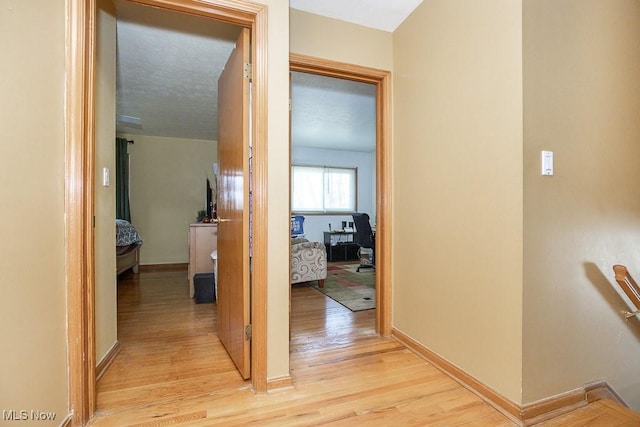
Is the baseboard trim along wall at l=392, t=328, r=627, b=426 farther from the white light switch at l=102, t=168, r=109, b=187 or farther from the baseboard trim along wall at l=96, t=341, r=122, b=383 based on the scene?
the white light switch at l=102, t=168, r=109, b=187

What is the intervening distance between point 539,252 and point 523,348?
1.54 ft

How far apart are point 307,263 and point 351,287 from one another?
0.71m

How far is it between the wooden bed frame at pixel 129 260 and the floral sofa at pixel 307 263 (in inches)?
90.8

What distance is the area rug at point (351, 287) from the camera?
347 centimetres

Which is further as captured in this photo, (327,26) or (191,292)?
(191,292)

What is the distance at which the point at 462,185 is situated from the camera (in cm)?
183

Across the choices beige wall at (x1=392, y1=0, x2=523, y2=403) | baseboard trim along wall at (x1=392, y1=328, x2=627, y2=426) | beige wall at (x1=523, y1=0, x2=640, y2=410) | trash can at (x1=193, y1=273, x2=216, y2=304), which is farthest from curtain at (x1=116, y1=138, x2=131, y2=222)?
beige wall at (x1=523, y1=0, x2=640, y2=410)

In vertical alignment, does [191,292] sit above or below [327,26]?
below

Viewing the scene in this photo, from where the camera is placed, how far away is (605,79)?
5.57ft

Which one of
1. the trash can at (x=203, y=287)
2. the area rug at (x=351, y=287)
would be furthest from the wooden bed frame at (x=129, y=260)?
the area rug at (x=351, y=287)

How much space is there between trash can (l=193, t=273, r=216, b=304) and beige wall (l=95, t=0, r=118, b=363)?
127 centimetres

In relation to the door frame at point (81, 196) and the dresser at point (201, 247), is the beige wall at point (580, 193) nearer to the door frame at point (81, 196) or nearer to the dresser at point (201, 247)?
the door frame at point (81, 196)

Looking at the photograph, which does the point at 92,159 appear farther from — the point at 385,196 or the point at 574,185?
the point at 574,185

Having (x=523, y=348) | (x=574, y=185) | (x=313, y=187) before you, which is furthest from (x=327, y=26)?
(x=313, y=187)
